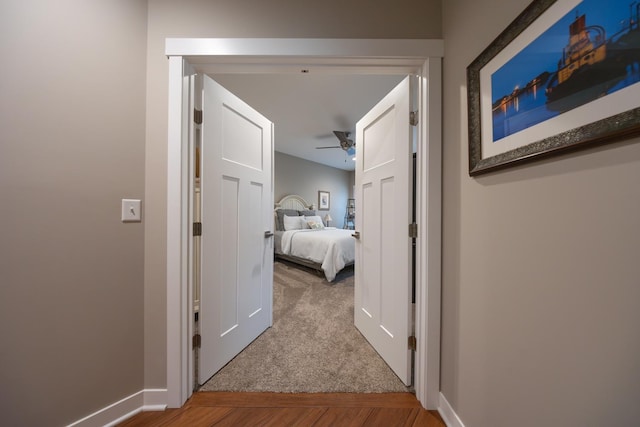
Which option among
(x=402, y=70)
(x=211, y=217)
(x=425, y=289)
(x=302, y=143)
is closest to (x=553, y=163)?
(x=425, y=289)

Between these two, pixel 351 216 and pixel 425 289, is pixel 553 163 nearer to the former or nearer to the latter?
pixel 425 289

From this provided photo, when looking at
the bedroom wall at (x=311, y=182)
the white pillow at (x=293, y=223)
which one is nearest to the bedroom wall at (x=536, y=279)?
the white pillow at (x=293, y=223)

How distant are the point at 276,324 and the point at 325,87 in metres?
2.60

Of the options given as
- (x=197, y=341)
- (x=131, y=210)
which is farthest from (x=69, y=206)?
(x=197, y=341)

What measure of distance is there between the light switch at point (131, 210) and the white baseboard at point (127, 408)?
955mm

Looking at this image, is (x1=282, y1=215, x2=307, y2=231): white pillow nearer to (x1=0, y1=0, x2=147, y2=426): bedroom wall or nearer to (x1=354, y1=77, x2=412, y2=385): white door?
(x1=354, y1=77, x2=412, y2=385): white door

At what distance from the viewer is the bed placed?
10.8 ft

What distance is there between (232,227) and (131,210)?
556mm

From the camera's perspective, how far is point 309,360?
1.56 metres

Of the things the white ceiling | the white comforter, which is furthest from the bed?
the white ceiling

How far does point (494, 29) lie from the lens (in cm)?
86

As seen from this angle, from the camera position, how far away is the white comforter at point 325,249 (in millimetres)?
3275

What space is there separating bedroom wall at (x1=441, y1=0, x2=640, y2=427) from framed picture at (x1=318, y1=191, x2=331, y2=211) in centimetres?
556

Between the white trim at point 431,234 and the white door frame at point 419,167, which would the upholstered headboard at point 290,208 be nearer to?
the white door frame at point 419,167
